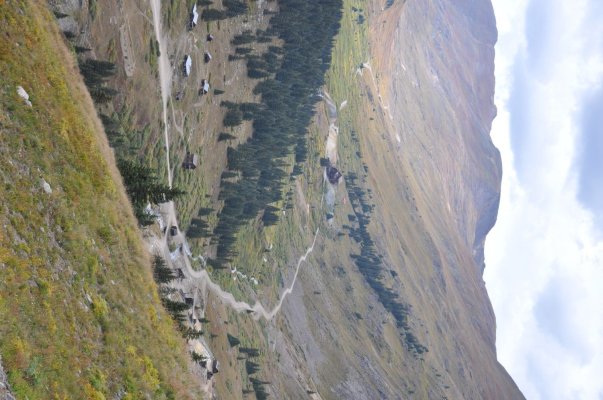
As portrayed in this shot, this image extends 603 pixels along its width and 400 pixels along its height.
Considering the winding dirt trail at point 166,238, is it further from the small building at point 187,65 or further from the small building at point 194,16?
the small building at point 194,16

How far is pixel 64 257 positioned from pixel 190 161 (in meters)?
65.4

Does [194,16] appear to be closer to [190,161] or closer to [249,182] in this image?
[190,161]

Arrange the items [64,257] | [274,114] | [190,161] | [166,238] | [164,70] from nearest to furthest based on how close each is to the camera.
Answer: [64,257]
[166,238]
[164,70]
[190,161]
[274,114]

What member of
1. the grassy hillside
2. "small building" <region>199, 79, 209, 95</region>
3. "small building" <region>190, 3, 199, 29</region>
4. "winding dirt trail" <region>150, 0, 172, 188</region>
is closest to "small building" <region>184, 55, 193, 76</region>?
"winding dirt trail" <region>150, 0, 172, 188</region>

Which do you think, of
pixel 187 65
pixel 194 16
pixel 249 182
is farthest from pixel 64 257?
pixel 249 182

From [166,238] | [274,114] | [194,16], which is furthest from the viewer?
[274,114]

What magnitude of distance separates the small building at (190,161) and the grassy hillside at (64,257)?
4557cm

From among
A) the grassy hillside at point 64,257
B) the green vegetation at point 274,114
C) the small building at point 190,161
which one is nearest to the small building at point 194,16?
the green vegetation at point 274,114

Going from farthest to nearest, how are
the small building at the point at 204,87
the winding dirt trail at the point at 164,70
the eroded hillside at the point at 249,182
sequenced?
the small building at the point at 204,87 < the winding dirt trail at the point at 164,70 < the eroded hillside at the point at 249,182

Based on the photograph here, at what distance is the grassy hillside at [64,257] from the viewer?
27.4 metres

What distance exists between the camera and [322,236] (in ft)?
602

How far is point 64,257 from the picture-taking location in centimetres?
3406

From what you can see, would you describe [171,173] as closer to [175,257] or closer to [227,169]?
[175,257]

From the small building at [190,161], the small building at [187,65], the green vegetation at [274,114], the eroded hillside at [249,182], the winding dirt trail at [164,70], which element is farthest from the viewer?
the green vegetation at [274,114]
